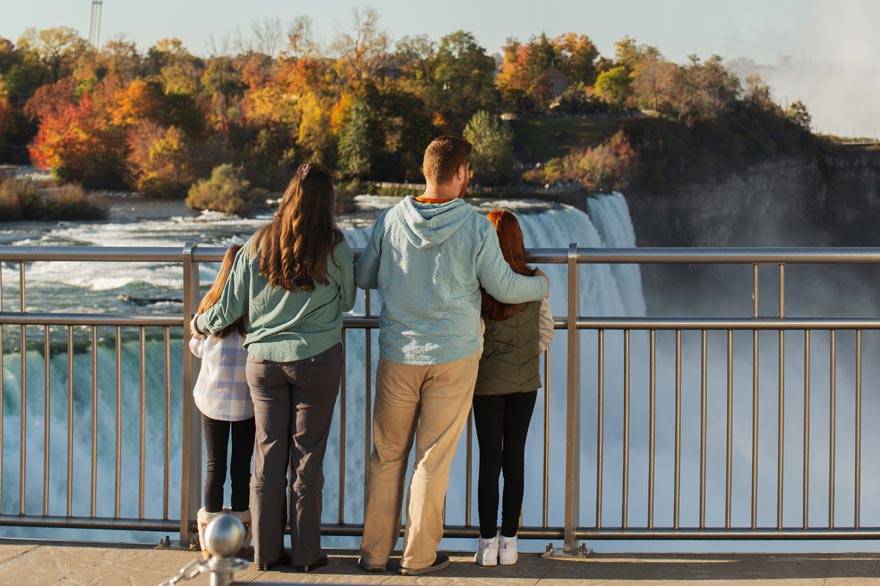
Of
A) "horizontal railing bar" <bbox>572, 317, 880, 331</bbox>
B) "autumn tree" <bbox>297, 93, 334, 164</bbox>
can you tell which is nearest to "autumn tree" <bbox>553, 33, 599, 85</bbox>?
"autumn tree" <bbox>297, 93, 334, 164</bbox>

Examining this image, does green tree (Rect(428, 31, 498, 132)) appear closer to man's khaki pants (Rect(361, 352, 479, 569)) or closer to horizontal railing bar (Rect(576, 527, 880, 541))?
horizontal railing bar (Rect(576, 527, 880, 541))

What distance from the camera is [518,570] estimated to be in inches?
183

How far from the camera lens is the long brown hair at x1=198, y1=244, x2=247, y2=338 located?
4480 millimetres

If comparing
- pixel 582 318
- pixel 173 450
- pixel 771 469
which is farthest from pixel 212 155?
pixel 582 318

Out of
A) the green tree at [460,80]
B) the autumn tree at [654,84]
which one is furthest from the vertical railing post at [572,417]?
the autumn tree at [654,84]

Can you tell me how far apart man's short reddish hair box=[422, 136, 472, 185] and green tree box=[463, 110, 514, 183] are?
41582 mm

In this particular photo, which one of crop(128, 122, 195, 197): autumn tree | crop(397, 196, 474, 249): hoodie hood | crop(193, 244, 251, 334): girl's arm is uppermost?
crop(128, 122, 195, 197): autumn tree

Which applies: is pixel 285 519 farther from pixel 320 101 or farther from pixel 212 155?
pixel 320 101

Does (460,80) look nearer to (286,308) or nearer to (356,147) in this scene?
(356,147)

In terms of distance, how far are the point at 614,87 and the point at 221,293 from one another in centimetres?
5368

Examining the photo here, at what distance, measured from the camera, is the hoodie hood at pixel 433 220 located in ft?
14.1

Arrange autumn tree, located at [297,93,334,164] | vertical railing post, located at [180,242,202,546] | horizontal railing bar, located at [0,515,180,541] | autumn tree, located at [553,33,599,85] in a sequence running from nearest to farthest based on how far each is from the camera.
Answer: vertical railing post, located at [180,242,202,546], horizontal railing bar, located at [0,515,180,541], autumn tree, located at [297,93,334,164], autumn tree, located at [553,33,599,85]

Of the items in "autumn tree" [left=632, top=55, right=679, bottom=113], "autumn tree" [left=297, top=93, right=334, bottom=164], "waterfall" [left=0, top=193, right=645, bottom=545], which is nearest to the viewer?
"waterfall" [left=0, top=193, right=645, bottom=545]

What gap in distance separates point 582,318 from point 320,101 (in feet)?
148
